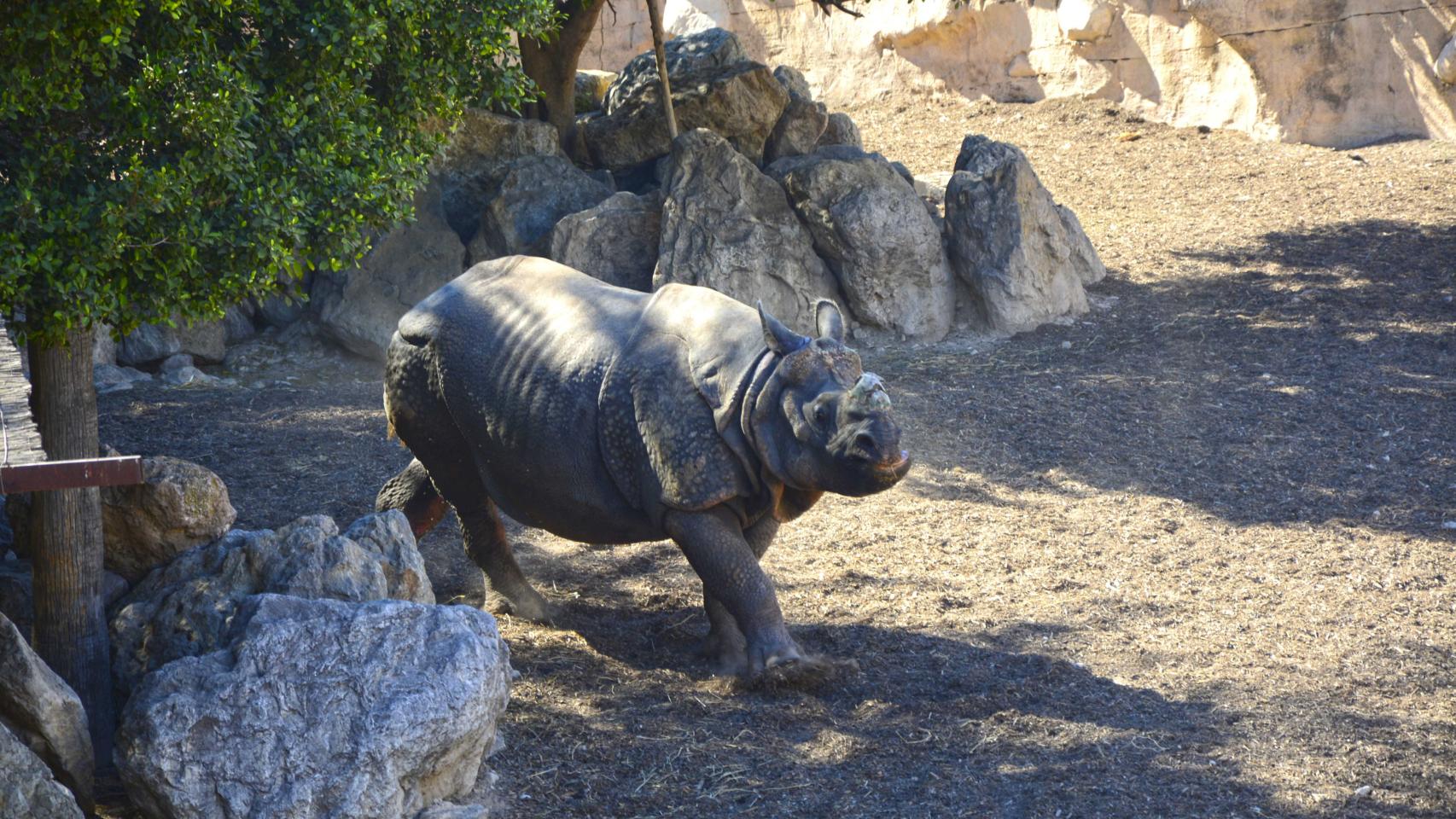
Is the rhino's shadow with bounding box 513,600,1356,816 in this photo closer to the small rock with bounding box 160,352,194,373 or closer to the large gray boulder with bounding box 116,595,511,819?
the large gray boulder with bounding box 116,595,511,819

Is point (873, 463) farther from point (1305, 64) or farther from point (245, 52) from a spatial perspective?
point (1305, 64)

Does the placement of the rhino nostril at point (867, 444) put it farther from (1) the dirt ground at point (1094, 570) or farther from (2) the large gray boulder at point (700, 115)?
(2) the large gray boulder at point (700, 115)

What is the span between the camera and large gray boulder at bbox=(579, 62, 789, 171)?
11.7m

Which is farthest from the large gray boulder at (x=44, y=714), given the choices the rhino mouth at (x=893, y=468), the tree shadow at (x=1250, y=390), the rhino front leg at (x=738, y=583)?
the tree shadow at (x=1250, y=390)

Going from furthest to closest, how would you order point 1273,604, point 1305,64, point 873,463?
point 1305,64, point 1273,604, point 873,463

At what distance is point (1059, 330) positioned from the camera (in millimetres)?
10961

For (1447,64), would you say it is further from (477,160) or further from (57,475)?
(57,475)

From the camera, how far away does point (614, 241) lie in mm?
10906

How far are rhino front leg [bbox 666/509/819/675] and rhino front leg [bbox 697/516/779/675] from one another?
0.92 feet

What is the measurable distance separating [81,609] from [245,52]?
209 cm

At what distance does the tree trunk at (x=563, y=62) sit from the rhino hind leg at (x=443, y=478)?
590cm

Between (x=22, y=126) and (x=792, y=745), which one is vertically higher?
(x=22, y=126)

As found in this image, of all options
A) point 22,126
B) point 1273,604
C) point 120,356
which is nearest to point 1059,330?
point 1273,604

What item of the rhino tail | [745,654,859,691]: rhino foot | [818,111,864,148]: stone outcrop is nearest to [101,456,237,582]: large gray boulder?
the rhino tail
